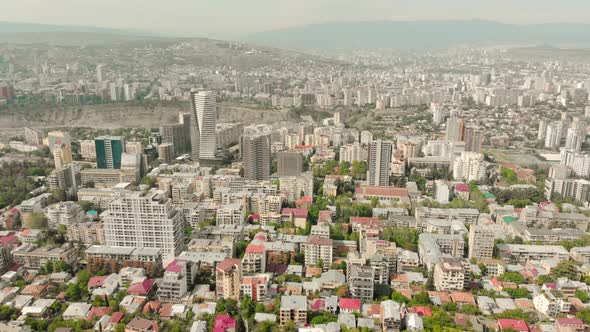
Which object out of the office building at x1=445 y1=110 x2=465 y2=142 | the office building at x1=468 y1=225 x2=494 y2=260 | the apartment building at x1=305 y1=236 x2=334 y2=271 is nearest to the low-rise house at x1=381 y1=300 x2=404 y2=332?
the apartment building at x1=305 y1=236 x2=334 y2=271

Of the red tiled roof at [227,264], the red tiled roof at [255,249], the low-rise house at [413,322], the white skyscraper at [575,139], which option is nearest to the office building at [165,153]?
the red tiled roof at [255,249]

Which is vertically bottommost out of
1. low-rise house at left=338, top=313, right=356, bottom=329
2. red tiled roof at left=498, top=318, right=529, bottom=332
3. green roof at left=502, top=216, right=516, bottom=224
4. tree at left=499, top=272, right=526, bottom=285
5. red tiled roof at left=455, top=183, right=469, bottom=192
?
tree at left=499, top=272, right=526, bottom=285

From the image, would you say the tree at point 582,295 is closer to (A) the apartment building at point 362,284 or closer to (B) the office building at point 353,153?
(A) the apartment building at point 362,284

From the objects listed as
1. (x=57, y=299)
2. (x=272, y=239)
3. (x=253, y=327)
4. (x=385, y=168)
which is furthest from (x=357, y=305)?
(x=385, y=168)

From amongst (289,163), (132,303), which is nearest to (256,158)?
(289,163)

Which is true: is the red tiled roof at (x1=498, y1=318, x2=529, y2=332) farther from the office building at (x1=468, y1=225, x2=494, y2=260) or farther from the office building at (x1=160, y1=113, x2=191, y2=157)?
the office building at (x1=160, y1=113, x2=191, y2=157)

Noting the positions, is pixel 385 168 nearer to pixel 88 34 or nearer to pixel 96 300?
pixel 96 300

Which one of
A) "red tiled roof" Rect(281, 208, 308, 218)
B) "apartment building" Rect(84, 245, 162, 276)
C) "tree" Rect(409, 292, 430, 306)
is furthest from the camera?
"red tiled roof" Rect(281, 208, 308, 218)
